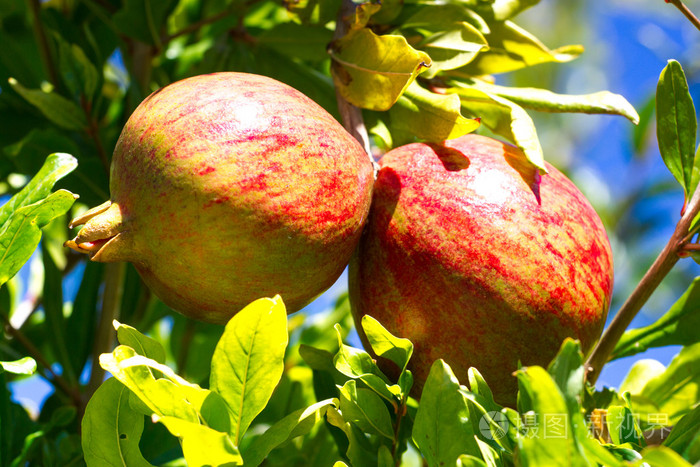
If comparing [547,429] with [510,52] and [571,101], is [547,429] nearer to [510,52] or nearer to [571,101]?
[571,101]

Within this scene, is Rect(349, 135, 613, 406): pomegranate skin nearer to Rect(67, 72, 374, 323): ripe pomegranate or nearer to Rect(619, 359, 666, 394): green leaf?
Rect(67, 72, 374, 323): ripe pomegranate

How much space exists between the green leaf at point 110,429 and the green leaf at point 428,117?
66 centimetres

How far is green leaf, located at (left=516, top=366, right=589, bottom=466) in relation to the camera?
70 cm

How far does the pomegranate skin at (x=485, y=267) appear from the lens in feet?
3.44

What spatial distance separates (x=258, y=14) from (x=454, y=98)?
967 mm

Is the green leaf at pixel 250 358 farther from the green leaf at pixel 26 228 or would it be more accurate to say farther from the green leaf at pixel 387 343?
the green leaf at pixel 26 228

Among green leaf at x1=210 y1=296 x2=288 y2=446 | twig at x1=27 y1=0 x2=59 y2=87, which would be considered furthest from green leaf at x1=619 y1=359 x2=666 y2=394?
twig at x1=27 y1=0 x2=59 y2=87

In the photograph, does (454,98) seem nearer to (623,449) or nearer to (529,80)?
(623,449)

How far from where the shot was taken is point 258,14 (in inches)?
77.0

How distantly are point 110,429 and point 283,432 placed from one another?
0.76 feet

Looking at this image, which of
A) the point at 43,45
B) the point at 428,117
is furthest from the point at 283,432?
the point at 43,45

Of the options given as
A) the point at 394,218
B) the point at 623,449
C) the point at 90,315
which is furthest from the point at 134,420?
the point at 90,315

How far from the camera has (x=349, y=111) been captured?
53.1 inches

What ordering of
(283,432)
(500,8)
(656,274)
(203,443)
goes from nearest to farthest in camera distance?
(203,443)
(283,432)
(656,274)
(500,8)
